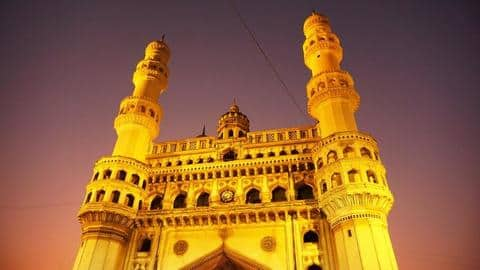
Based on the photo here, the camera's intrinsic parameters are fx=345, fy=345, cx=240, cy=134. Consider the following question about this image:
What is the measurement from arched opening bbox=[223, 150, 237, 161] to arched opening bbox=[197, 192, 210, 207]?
308cm

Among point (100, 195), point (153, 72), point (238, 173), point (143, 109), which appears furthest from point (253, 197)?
point (153, 72)

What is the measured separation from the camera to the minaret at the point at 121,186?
21.4m

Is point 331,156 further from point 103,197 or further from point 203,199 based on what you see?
point 103,197

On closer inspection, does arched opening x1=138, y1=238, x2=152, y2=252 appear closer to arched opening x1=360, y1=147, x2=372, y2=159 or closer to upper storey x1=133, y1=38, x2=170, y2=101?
upper storey x1=133, y1=38, x2=170, y2=101

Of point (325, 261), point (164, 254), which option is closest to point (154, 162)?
point (164, 254)

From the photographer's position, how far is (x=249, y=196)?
78.1 feet

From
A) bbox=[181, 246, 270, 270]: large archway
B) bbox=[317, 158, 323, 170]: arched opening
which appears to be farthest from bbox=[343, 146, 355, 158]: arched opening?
bbox=[181, 246, 270, 270]: large archway

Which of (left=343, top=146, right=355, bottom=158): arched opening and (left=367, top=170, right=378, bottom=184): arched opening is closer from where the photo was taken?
(left=367, top=170, right=378, bottom=184): arched opening

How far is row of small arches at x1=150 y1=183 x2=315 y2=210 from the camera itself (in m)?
23.1

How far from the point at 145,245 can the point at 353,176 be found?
46.9ft

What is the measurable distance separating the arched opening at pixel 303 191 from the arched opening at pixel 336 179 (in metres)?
2.63

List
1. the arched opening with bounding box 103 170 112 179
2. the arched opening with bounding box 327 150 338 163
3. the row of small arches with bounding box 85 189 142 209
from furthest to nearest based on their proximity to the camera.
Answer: the arched opening with bounding box 103 170 112 179 < the row of small arches with bounding box 85 189 142 209 < the arched opening with bounding box 327 150 338 163

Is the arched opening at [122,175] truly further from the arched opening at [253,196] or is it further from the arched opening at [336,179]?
the arched opening at [336,179]

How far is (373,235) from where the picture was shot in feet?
59.8
